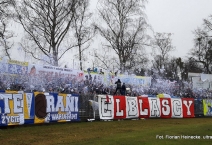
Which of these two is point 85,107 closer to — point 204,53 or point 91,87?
point 91,87

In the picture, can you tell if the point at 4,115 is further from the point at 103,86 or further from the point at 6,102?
the point at 103,86

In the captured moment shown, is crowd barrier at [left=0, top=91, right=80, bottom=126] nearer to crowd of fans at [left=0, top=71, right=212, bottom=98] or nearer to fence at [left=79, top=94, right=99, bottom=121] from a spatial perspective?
fence at [left=79, top=94, right=99, bottom=121]

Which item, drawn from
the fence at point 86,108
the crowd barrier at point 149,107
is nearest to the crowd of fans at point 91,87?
the fence at point 86,108

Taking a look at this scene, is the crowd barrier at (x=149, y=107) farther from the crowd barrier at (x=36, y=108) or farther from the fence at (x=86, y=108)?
the crowd barrier at (x=36, y=108)

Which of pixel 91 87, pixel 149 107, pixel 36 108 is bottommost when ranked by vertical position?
pixel 149 107

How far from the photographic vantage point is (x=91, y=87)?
23.8 m

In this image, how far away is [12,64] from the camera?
19.0 metres

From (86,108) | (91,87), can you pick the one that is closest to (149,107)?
(91,87)

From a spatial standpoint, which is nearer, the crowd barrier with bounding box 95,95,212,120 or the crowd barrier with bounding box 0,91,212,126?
the crowd barrier with bounding box 0,91,212,126

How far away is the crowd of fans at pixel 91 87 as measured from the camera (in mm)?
18725

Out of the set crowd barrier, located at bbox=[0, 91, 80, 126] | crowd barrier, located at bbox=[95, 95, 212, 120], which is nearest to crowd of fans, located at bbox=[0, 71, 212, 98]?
crowd barrier, located at bbox=[95, 95, 212, 120]

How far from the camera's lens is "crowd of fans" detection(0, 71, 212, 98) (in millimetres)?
18725

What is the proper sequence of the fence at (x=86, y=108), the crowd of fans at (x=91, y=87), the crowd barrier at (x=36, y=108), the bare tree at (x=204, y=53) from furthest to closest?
the bare tree at (x=204, y=53) < the fence at (x=86, y=108) < the crowd of fans at (x=91, y=87) < the crowd barrier at (x=36, y=108)

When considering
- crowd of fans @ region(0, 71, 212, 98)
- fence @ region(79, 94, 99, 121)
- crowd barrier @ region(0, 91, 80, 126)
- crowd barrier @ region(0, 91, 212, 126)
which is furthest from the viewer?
fence @ region(79, 94, 99, 121)
